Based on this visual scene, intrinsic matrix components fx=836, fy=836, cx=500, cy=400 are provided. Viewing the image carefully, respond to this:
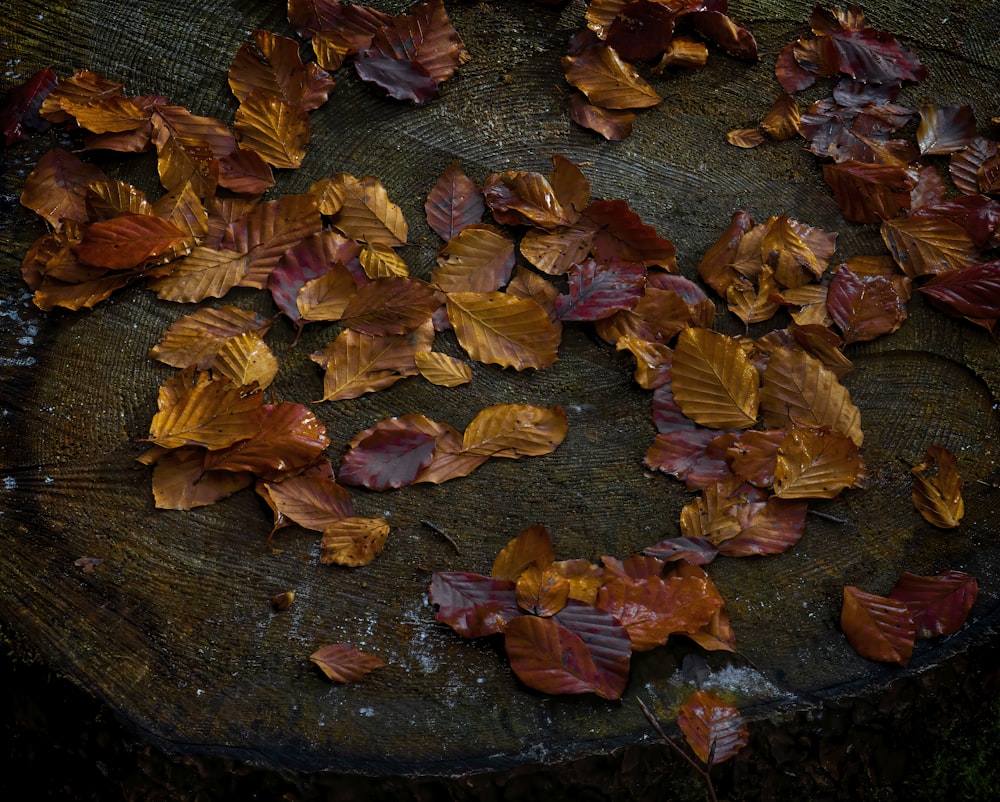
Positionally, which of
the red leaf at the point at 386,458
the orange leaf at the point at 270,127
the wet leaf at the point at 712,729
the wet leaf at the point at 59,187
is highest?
the orange leaf at the point at 270,127

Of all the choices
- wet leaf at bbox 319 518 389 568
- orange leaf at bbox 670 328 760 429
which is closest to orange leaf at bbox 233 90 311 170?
wet leaf at bbox 319 518 389 568

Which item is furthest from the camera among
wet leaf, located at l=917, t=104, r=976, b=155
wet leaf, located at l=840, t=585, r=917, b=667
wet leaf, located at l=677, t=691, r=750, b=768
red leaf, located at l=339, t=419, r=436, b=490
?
wet leaf, located at l=917, t=104, r=976, b=155

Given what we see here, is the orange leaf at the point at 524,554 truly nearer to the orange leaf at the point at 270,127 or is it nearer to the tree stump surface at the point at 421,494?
the tree stump surface at the point at 421,494

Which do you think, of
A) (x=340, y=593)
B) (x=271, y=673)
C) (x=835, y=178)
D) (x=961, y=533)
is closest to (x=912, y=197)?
(x=835, y=178)

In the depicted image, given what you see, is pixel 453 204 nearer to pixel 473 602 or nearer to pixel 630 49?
pixel 630 49

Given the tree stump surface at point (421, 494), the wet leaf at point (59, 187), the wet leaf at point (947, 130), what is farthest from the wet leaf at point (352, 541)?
the wet leaf at point (947, 130)

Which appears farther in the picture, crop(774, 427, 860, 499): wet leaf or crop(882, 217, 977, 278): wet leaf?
crop(882, 217, 977, 278): wet leaf

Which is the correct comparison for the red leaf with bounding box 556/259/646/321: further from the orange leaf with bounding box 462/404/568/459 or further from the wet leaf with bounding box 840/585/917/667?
the wet leaf with bounding box 840/585/917/667
